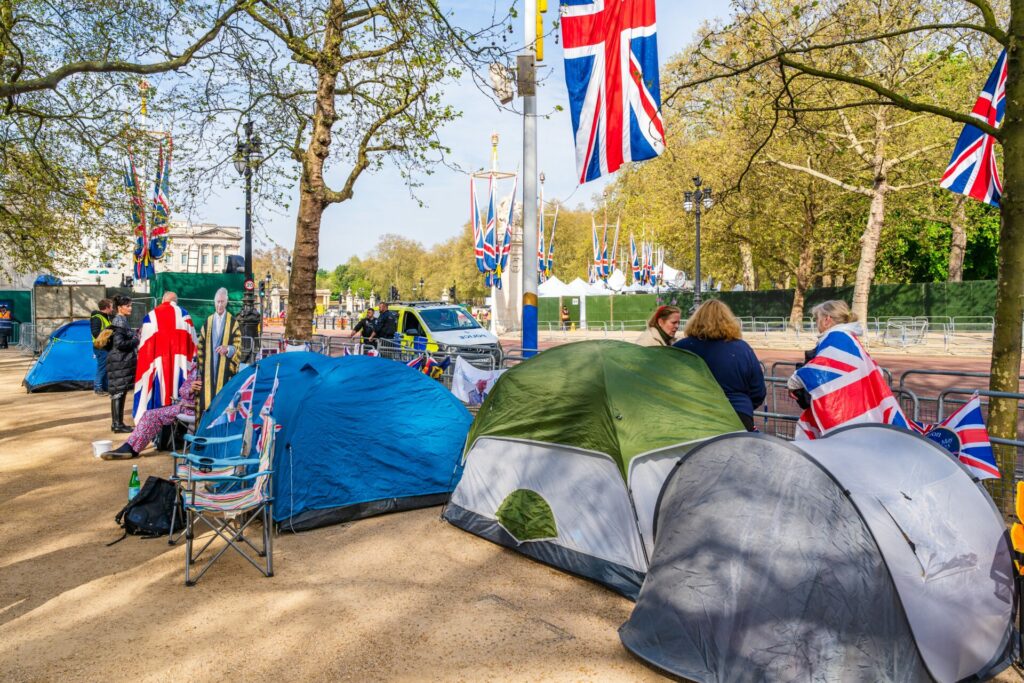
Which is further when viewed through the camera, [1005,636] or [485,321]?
[485,321]

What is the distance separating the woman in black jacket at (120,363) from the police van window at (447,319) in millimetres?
7374

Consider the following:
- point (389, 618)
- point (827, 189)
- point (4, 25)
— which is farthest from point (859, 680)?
point (827, 189)

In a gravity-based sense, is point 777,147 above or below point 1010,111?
above

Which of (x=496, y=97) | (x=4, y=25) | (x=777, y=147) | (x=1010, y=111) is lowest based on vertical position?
(x=1010, y=111)

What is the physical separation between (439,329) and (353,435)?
1045 cm

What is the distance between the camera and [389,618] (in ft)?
15.8

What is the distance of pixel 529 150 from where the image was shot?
419 inches

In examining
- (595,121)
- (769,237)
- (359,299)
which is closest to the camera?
(595,121)

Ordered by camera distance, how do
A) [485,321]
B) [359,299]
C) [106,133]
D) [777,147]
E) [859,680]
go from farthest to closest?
[359,299] < [485,321] < [777,147] < [106,133] < [859,680]

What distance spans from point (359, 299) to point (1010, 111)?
105565mm

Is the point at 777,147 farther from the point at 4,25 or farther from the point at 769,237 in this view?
the point at 4,25

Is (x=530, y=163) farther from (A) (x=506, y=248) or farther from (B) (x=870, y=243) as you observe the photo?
(A) (x=506, y=248)

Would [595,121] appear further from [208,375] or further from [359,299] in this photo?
[359,299]

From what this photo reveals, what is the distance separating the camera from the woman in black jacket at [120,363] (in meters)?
10.5
